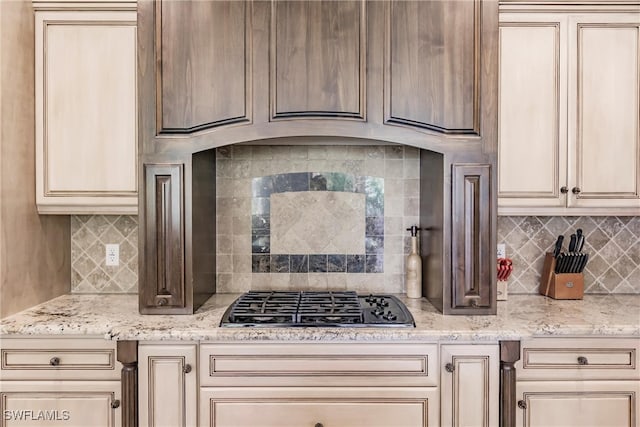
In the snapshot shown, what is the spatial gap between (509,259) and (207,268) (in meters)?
1.61

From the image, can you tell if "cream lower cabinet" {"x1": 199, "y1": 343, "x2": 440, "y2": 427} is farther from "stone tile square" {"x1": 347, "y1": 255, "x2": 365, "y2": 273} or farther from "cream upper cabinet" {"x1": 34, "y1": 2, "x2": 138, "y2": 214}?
"cream upper cabinet" {"x1": 34, "y1": 2, "x2": 138, "y2": 214}

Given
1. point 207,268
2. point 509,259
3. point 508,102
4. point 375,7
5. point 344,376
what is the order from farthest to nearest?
point 509,259 → point 207,268 → point 508,102 → point 375,7 → point 344,376

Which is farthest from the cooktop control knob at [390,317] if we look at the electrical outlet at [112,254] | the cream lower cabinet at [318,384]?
the electrical outlet at [112,254]

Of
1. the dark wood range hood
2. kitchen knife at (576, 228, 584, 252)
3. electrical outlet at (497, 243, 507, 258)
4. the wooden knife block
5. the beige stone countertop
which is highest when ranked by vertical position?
the dark wood range hood

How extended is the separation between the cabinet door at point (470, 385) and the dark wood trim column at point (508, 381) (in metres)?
0.03

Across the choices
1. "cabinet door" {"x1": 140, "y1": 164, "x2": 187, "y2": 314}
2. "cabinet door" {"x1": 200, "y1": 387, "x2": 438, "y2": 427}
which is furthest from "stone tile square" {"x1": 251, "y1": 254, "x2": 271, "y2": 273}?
"cabinet door" {"x1": 200, "y1": 387, "x2": 438, "y2": 427}

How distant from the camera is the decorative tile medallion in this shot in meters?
2.38

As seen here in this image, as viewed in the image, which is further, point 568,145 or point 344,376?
point 568,145

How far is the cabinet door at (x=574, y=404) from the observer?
5.81ft

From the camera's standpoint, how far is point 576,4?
6.73ft

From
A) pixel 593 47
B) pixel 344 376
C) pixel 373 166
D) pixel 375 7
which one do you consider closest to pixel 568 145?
pixel 593 47

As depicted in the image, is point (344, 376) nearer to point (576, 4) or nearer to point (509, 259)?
point (509, 259)

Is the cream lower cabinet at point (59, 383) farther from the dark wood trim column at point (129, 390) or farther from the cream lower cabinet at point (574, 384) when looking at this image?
the cream lower cabinet at point (574, 384)

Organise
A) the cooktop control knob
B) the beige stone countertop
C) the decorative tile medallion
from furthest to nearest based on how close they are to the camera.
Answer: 1. the decorative tile medallion
2. the cooktop control knob
3. the beige stone countertop
